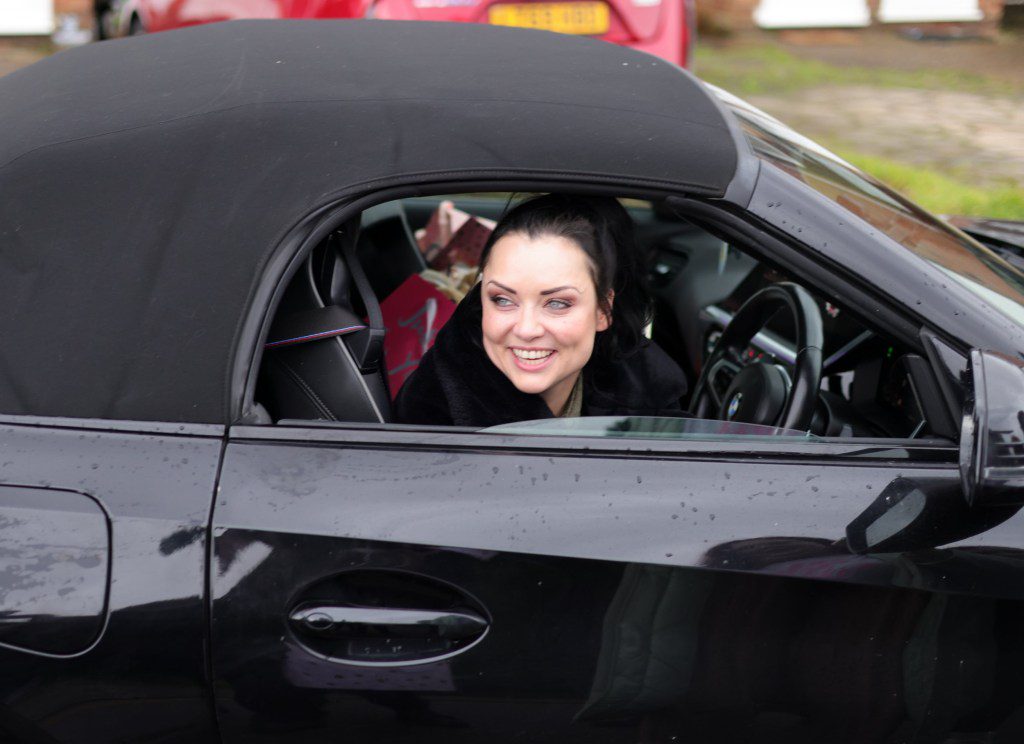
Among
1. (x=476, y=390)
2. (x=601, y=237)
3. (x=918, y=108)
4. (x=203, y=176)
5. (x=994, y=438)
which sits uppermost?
(x=203, y=176)

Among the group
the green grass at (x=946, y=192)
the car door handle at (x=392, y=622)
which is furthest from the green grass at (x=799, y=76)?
the car door handle at (x=392, y=622)

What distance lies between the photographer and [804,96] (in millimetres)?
8219

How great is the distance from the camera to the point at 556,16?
539cm

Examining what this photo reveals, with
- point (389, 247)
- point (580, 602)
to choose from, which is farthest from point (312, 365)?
point (389, 247)

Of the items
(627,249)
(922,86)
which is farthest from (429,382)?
(922,86)

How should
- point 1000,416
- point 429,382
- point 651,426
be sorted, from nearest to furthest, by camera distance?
1. point 1000,416
2. point 651,426
3. point 429,382

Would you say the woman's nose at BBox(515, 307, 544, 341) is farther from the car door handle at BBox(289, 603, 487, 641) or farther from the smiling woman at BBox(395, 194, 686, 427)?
the car door handle at BBox(289, 603, 487, 641)

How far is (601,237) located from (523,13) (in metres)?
3.47

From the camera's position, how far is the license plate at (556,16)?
5262 mm

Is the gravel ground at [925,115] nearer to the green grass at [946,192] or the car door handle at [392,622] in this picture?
the green grass at [946,192]

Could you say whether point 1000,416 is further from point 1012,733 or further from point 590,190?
point 590,190

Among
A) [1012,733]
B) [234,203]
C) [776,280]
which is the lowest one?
[1012,733]

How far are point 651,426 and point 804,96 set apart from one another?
697cm

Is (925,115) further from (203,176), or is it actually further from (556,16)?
(203,176)
